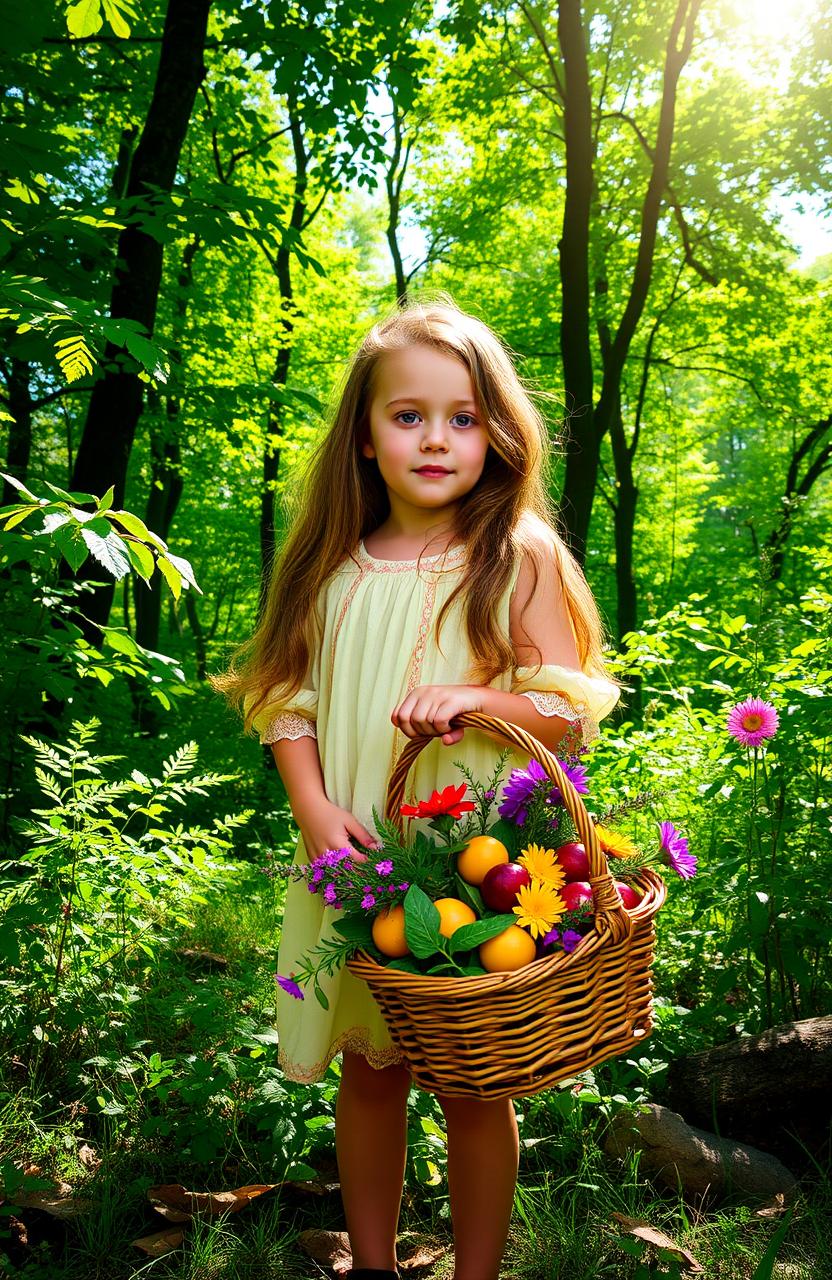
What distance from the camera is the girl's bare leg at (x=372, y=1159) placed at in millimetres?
2051

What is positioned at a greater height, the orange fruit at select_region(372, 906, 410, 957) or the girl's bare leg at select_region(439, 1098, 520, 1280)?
the orange fruit at select_region(372, 906, 410, 957)

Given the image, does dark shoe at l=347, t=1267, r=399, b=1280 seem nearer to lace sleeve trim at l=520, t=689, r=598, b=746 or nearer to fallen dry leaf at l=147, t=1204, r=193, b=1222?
fallen dry leaf at l=147, t=1204, r=193, b=1222

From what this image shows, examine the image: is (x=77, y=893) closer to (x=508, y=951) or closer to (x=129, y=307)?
(x=508, y=951)

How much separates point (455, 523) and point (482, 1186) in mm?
1346

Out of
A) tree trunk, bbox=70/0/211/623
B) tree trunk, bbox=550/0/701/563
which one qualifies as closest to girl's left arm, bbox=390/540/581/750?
tree trunk, bbox=70/0/211/623

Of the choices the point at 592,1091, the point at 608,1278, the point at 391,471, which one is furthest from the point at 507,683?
the point at 608,1278

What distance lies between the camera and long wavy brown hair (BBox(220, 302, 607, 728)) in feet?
6.54

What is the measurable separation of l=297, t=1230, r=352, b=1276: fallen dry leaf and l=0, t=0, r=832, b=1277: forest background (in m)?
0.08

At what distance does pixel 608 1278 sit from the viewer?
2178mm

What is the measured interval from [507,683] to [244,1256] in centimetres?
147

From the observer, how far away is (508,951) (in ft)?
4.71

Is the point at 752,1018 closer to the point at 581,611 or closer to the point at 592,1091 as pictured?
the point at 592,1091

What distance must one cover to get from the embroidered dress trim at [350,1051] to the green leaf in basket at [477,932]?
26.6 inches

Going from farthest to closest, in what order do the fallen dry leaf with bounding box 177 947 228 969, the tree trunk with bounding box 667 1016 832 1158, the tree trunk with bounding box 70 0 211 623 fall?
the tree trunk with bounding box 70 0 211 623, the fallen dry leaf with bounding box 177 947 228 969, the tree trunk with bounding box 667 1016 832 1158
